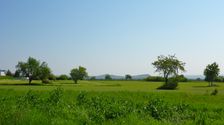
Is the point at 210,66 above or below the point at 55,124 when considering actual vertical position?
above

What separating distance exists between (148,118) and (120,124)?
Answer: 204 centimetres

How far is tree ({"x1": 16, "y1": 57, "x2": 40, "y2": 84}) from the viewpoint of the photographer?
126m

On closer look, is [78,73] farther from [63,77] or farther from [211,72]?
[211,72]

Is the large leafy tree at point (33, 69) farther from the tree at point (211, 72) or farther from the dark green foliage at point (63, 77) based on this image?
the tree at point (211, 72)

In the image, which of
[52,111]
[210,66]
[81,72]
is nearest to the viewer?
[52,111]

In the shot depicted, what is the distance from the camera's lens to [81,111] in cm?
1988

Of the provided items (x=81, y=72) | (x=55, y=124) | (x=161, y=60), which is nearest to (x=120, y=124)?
(x=55, y=124)

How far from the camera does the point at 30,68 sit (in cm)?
12694

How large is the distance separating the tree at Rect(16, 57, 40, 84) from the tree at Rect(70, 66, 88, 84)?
20.7 metres

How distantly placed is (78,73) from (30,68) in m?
26.4

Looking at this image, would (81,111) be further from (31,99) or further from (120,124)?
(31,99)

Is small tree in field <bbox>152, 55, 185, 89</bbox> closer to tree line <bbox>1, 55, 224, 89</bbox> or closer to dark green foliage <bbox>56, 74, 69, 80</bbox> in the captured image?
tree line <bbox>1, 55, 224, 89</bbox>

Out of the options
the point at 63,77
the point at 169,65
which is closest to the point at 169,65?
the point at 169,65

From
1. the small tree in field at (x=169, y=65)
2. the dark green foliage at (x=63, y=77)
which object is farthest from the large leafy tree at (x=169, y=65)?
the dark green foliage at (x=63, y=77)
